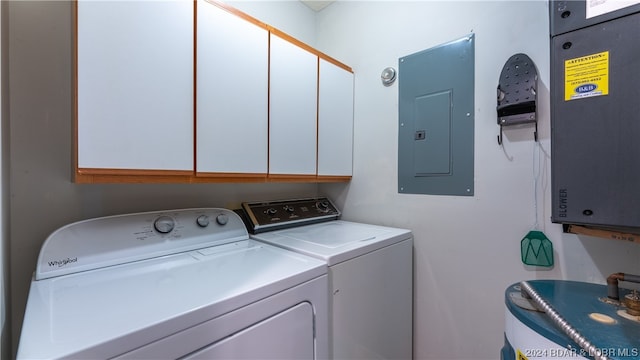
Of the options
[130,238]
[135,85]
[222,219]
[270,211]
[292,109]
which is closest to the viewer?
[135,85]

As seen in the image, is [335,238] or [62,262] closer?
[62,262]

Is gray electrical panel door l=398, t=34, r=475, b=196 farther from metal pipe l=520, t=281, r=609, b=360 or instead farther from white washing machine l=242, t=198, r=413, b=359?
metal pipe l=520, t=281, r=609, b=360

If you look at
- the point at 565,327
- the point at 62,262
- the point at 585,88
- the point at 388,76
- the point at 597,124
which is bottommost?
the point at 565,327

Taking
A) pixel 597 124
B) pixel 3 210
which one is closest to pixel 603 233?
pixel 597 124

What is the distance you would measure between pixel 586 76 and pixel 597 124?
170 mm

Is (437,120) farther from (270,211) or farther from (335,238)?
(270,211)

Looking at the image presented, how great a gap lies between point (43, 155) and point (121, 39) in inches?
23.5

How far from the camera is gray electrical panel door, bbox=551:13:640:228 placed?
0.84 meters

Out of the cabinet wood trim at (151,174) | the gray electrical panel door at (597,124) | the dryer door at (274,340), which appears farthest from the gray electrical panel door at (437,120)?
the dryer door at (274,340)

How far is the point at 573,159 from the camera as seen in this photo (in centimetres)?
95

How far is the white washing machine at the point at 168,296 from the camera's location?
614mm

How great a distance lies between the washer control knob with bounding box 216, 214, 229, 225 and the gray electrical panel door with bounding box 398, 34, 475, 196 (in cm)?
106

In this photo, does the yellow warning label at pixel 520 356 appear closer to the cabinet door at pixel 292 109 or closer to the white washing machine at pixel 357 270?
the white washing machine at pixel 357 270

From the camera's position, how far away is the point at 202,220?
1.31 m
